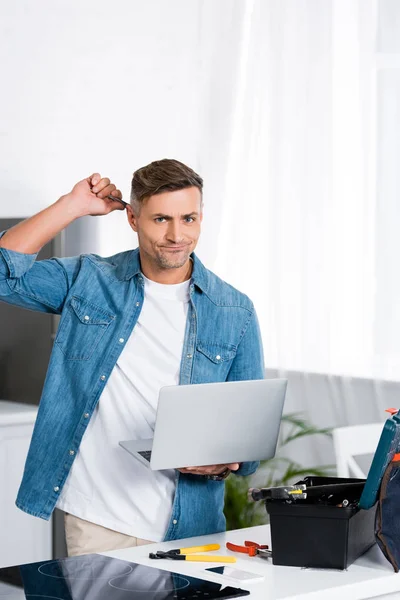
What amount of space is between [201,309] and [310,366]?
5.83 feet

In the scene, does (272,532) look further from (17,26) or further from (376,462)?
(17,26)

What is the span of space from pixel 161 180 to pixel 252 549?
2.98ft

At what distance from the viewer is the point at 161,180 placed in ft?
7.60

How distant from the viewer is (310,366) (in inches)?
161

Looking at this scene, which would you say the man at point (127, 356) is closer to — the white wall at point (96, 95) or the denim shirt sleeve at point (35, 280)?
the denim shirt sleeve at point (35, 280)

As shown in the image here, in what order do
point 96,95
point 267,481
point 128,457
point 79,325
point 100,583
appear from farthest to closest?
point 96,95 < point 267,481 < point 79,325 < point 128,457 < point 100,583

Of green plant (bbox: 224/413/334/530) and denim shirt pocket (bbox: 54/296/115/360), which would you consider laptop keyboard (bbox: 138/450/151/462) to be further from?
green plant (bbox: 224/413/334/530)

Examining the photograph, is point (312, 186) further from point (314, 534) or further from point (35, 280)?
point (314, 534)

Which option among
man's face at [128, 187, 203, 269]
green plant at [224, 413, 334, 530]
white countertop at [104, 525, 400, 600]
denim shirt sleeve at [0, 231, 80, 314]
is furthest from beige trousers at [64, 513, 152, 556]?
green plant at [224, 413, 334, 530]

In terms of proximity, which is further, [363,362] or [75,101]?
[75,101]

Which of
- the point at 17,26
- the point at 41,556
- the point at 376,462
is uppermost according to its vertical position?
the point at 17,26

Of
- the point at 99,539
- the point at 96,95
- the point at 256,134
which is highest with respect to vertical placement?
the point at 96,95

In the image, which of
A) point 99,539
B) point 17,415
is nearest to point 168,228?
point 99,539

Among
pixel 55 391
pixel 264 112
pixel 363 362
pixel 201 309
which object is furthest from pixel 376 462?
pixel 264 112
